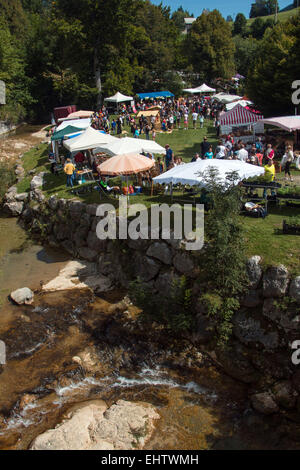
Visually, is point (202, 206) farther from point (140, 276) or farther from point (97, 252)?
point (97, 252)

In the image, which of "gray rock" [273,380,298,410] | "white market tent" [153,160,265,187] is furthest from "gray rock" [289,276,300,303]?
"white market tent" [153,160,265,187]

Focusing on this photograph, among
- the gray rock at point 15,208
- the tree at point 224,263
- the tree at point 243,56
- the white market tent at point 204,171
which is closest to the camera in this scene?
the tree at point 224,263

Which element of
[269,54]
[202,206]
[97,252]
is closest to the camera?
[202,206]

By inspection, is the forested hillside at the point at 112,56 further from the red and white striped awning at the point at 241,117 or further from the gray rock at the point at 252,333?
the gray rock at the point at 252,333

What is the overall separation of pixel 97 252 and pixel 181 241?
4.54 m

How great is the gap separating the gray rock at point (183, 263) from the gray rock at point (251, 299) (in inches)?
72.8

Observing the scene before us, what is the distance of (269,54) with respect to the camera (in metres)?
23.2

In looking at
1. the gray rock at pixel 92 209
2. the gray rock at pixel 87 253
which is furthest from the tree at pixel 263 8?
the gray rock at pixel 87 253

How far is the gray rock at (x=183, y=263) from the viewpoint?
11141 mm

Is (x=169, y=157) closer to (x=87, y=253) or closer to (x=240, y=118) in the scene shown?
(x=87, y=253)

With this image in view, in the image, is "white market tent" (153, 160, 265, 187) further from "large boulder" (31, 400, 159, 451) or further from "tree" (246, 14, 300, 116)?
"tree" (246, 14, 300, 116)

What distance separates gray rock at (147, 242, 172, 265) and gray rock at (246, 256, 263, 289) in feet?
9.10

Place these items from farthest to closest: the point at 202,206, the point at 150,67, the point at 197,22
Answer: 1. the point at 197,22
2. the point at 150,67
3. the point at 202,206

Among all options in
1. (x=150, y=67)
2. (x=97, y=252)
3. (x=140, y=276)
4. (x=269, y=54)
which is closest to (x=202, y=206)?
(x=140, y=276)
